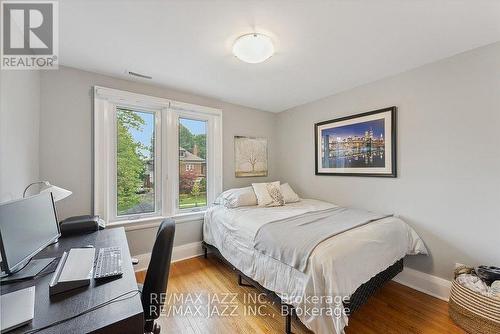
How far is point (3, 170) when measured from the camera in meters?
1.37

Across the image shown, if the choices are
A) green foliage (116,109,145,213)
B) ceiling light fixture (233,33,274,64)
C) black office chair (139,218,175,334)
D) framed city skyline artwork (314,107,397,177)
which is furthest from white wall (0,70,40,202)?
framed city skyline artwork (314,107,397,177)

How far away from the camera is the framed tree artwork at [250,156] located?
139 inches

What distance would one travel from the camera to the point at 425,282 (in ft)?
7.08

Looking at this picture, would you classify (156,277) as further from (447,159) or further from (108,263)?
(447,159)

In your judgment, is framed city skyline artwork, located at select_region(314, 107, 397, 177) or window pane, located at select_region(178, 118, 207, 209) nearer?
framed city skyline artwork, located at select_region(314, 107, 397, 177)

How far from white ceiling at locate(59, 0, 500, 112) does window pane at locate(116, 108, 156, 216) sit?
0.55 m

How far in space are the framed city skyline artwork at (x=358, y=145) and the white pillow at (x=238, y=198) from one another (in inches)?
44.9

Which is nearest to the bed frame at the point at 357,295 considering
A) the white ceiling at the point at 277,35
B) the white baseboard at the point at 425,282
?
the white baseboard at the point at 425,282

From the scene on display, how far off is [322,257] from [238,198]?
157 cm

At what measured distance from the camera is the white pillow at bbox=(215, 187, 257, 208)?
9.29 ft

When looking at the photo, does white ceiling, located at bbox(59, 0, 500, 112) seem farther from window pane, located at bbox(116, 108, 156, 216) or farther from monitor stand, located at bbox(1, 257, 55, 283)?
monitor stand, located at bbox(1, 257, 55, 283)

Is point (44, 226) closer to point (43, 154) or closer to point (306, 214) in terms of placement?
point (43, 154)

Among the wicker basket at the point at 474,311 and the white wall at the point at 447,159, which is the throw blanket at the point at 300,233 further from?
the wicker basket at the point at 474,311

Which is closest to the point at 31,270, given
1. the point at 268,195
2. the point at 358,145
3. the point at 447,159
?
the point at 268,195
